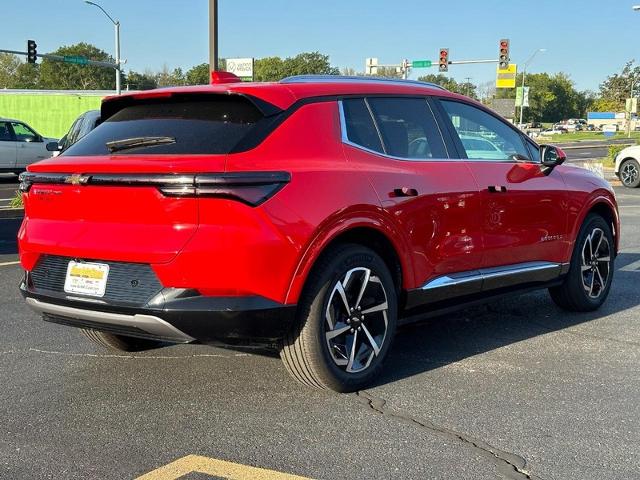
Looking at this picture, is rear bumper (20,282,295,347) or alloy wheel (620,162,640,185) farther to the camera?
alloy wheel (620,162,640,185)

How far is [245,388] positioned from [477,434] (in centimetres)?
136

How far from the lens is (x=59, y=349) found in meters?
4.88

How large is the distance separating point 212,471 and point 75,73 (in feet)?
347

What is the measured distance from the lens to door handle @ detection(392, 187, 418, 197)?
4.21m

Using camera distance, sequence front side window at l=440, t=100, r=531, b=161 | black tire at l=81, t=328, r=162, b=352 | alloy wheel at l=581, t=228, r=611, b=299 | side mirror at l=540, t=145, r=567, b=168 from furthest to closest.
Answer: alloy wheel at l=581, t=228, r=611, b=299 < side mirror at l=540, t=145, r=567, b=168 < front side window at l=440, t=100, r=531, b=161 < black tire at l=81, t=328, r=162, b=352

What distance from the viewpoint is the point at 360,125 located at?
429 centimetres

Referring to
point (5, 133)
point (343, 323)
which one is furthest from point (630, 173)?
point (343, 323)

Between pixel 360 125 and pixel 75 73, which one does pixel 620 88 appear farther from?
pixel 360 125

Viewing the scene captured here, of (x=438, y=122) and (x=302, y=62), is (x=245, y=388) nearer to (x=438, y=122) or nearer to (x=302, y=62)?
(x=438, y=122)

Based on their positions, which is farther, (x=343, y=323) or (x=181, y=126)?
(x=343, y=323)

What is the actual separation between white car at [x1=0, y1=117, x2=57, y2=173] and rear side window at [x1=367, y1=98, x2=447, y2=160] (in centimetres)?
1815

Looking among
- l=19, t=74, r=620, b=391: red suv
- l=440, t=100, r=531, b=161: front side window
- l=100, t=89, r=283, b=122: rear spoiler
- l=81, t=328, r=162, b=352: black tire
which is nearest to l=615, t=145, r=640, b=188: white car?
l=440, t=100, r=531, b=161: front side window

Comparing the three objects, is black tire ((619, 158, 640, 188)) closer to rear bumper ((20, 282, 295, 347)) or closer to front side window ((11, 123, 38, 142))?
front side window ((11, 123, 38, 142))

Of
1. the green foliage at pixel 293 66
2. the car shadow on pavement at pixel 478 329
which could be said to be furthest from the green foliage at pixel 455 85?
the car shadow on pavement at pixel 478 329
